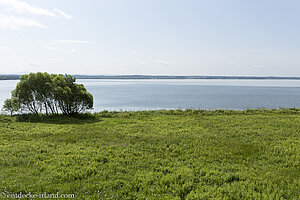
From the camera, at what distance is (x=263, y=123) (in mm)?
19297

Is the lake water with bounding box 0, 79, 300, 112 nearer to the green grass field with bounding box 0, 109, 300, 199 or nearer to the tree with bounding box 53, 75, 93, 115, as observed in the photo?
the tree with bounding box 53, 75, 93, 115

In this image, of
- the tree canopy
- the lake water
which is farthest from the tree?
the lake water

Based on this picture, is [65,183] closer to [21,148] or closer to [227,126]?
[21,148]

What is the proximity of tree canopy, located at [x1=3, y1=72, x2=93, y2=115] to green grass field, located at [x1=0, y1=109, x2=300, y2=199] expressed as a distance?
6125 millimetres

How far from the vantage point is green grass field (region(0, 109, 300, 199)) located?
7.36m

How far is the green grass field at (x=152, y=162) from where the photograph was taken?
7359mm

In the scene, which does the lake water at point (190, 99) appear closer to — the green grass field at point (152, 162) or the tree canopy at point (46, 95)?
the tree canopy at point (46, 95)

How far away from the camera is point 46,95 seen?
891 inches

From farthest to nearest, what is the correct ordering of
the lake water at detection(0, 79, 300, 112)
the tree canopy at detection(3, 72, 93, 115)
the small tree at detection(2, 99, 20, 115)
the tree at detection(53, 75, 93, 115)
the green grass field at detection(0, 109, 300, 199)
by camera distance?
the lake water at detection(0, 79, 300, 112), the tree at detection(53, 75, 93, 115), the tree canopy at detection(3, 72, 93, 115), the small tree at detection(2, 99, 20, 115), the green grass field at detection(0, 109, 300, 199)

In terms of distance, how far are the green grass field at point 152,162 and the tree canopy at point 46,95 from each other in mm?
6125

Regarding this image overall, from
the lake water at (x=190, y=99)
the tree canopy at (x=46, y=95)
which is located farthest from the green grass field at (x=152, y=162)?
the lake water at (x=190, y=99)

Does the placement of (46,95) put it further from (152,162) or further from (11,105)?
(152,162)

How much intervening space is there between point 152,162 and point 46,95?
1771 cm

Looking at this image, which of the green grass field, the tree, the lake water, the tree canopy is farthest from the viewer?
the lake water
